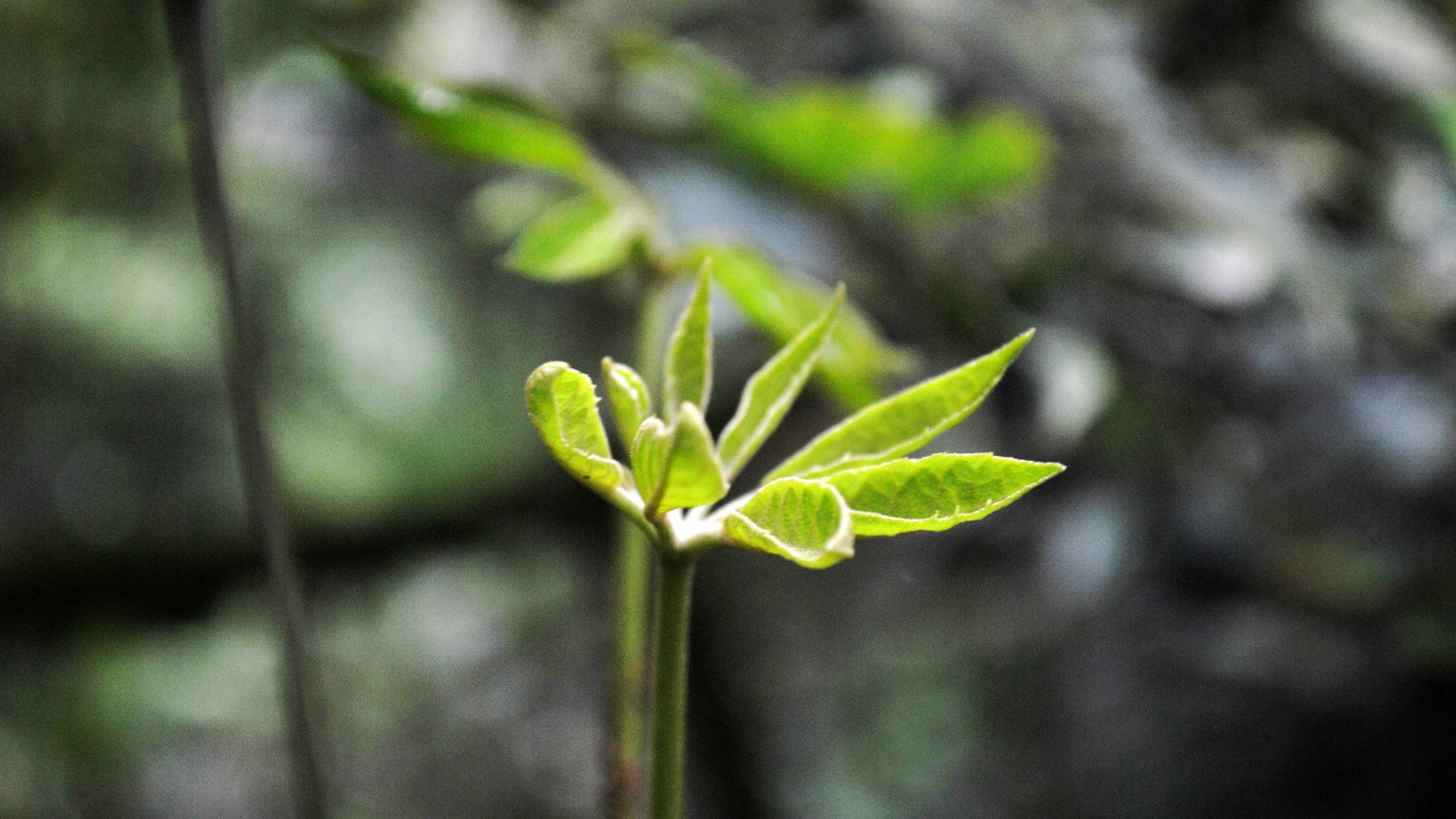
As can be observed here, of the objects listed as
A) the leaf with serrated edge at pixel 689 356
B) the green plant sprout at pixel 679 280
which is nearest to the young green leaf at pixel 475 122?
the green plant sprout at pixel 679 280

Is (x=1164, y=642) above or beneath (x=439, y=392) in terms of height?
beneath

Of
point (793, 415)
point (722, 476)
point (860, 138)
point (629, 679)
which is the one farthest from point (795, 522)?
point (793, 415)

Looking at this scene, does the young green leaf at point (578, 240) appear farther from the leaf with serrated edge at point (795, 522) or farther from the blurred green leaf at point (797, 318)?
the leaf with serrated edge at point (795, 522)

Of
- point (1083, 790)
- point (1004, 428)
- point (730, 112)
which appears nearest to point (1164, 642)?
point (1083, 790)

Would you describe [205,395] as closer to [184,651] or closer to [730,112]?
[184,651]

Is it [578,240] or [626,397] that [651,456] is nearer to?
[626,397]

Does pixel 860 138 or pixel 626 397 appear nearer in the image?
pixel 626 397
